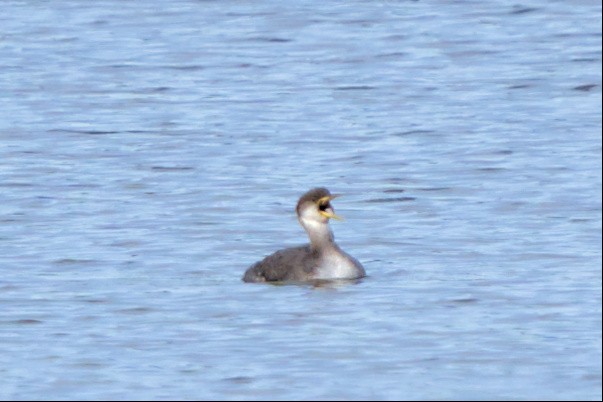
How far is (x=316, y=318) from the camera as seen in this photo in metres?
14.4

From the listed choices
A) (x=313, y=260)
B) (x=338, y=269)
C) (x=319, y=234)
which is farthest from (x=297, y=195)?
(x=338, y=269)

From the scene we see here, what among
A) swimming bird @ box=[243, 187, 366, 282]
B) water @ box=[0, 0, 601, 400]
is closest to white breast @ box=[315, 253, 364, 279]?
swimming bird @ box=[243, 187, 366, 282]

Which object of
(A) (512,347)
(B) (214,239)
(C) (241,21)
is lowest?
(A) (512,347)

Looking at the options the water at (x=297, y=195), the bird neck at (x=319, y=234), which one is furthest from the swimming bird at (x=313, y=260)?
the water at (x=297, y=195)

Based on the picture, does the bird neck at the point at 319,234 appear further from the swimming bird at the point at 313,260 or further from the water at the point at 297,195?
the water at the point at 297,195

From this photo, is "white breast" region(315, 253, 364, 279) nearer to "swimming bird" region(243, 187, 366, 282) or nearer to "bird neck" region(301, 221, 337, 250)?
"swimming bird" region(243, 187, 366, 282)

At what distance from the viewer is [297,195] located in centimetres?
1923

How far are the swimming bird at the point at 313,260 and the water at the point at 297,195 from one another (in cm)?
17

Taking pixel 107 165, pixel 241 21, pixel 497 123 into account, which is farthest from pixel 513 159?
pixel 241 21

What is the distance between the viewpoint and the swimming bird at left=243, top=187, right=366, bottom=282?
15812mm

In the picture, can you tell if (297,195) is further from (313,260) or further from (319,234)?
(313,260)

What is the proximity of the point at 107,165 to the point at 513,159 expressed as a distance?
4125mm

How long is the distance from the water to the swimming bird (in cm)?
17

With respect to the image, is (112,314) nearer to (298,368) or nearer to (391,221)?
(298,368)
